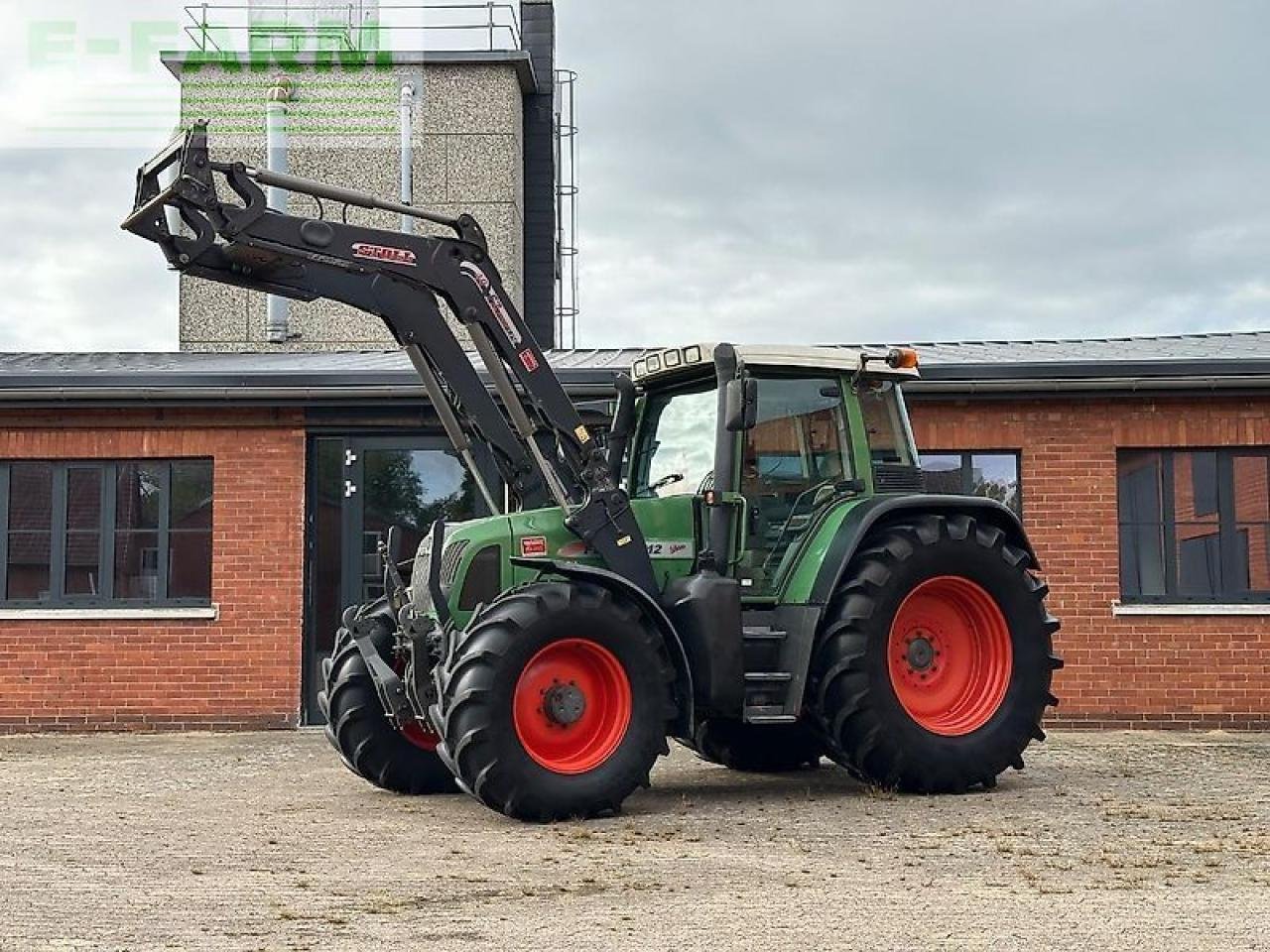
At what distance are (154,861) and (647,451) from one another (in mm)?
4140

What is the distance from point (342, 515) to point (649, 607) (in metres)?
6.38

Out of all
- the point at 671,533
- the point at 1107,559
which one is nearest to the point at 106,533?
the point at 671,533

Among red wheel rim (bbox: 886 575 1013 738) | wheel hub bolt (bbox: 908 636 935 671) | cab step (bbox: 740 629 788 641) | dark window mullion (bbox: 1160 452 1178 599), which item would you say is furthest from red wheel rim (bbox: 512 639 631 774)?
dark window mullion (bbox: 1160 452 1178 599)

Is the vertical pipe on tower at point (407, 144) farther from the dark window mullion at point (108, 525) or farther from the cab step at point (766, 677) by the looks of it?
the cab step at point (766, 677)

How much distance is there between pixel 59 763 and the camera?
1207 centimetres

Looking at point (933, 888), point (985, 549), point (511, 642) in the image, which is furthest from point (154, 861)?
point (985, 549)

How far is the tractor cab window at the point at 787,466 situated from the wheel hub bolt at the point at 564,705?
142cm

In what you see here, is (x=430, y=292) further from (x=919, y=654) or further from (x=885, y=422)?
(x=919, y=654)

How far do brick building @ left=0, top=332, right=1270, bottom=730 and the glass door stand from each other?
19 mm

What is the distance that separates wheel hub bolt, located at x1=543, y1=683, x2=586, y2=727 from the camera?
8688 millimetres

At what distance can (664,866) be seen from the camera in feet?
23.6

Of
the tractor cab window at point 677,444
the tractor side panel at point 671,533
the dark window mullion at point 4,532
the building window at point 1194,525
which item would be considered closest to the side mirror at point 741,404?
the tractor cab window at point 677,444

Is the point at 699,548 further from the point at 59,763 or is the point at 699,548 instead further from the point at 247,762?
the point at 59,763

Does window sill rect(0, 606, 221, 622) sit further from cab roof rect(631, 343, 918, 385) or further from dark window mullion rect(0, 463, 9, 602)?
cab roof rect(631, 343, 918, 385)
